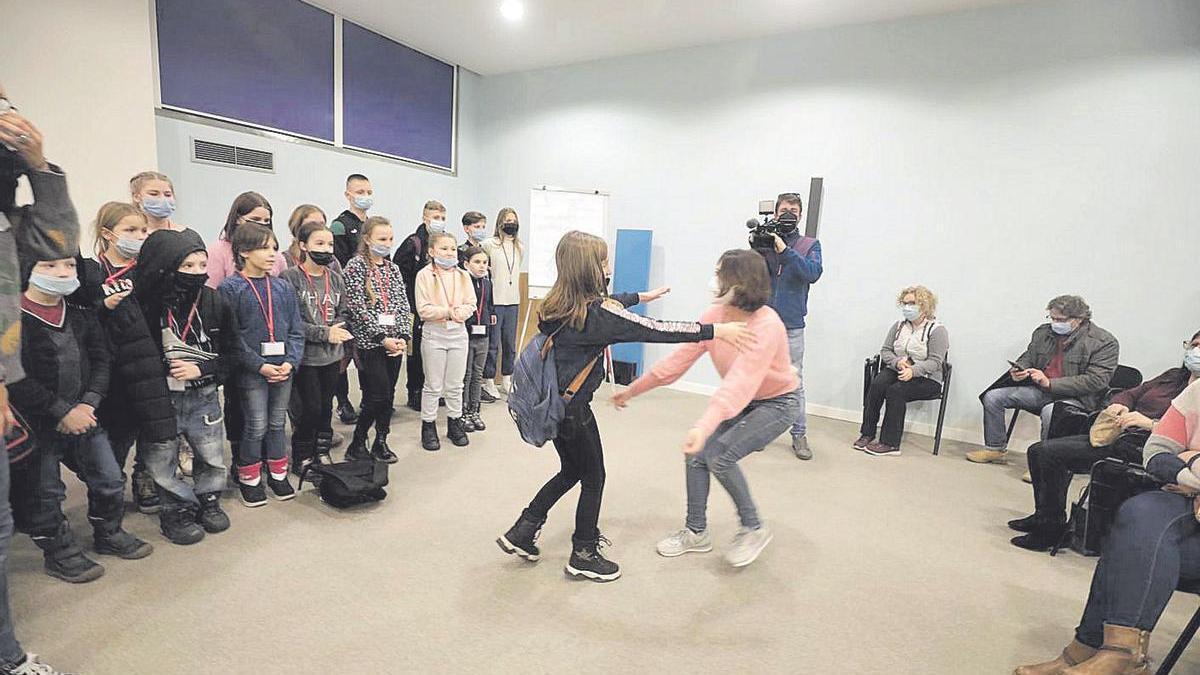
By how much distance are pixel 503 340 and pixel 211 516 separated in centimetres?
261

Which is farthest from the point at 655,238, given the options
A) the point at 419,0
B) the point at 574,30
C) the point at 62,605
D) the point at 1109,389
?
the point at 62,605

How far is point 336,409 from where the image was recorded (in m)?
4.71

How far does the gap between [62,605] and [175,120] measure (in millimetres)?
3695

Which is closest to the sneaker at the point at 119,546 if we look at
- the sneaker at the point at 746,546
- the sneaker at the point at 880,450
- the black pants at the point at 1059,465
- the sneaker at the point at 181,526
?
the sneaker at the point at 181,526

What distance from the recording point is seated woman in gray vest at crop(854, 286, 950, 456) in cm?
437

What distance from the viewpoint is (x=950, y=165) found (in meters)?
4.75

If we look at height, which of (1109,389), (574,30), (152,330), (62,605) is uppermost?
(574,30)

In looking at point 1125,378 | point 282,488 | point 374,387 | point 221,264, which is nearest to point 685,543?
point 374,387

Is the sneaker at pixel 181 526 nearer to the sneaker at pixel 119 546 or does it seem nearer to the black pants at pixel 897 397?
the sneaker at pixel 119 546

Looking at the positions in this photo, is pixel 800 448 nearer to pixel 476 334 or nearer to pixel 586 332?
pixel 476 334

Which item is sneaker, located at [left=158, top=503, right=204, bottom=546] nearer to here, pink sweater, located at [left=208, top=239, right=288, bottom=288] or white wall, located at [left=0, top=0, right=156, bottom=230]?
pink sweater, located at [left=208, top=239, right=288, bottom=288]

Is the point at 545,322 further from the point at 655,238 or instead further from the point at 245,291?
the point at 655,238

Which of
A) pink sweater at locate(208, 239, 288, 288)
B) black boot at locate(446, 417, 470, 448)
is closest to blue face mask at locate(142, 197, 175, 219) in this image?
pink sweater at locate(208, 239, 288, 288)

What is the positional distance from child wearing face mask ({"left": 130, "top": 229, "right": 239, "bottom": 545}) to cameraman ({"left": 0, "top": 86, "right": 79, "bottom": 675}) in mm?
668
